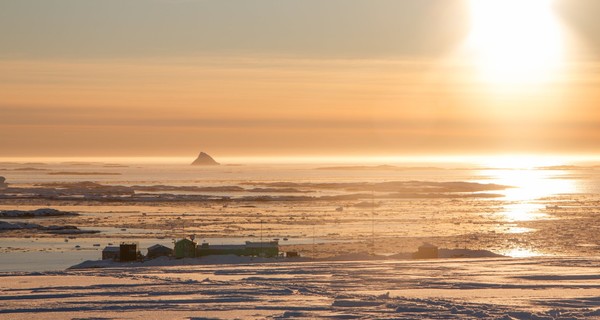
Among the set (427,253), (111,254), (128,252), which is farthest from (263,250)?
(427,253)

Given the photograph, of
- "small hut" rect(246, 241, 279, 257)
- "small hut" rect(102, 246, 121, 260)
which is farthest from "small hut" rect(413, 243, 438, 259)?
"small hut" rect(102, 246, 121, 260)

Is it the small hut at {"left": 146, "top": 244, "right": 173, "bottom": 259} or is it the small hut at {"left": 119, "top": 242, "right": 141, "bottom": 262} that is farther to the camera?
the small hut at {"left": 146, "top": 244, "right": 173, "bottom": 259}

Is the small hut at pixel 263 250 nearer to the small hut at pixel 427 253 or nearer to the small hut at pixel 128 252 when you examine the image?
the small hut at pixel 128 252

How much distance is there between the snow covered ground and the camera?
19.6 metres

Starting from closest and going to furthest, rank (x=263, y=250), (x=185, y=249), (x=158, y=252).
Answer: (x=185, y=249) → (x=263, y=250) → (x=158, y=252)

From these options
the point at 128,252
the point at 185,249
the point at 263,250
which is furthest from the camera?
the point at 263,250

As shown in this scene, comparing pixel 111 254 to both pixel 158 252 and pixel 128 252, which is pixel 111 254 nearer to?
pixel 128 252

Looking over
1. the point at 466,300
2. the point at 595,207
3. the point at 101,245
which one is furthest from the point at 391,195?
the point at 466,300

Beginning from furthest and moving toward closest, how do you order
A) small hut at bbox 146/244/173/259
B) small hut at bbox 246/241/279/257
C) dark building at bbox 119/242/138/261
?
small hut at bbox 146/244/173/259 → small hut at bbox 246/241/279/257 → dark building at bbox 119/242/138/261

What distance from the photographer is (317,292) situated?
22641 mm

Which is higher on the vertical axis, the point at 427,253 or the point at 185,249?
the point at 185,249

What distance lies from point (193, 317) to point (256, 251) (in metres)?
20.0

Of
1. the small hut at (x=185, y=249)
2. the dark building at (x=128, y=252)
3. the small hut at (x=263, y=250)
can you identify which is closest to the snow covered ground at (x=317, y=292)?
the small hut at (x=263, y=250)

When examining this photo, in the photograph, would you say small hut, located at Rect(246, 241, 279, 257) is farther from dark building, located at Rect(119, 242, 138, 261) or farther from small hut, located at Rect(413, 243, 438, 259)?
small hut, located at Rect(413, 243, 438, 259)
